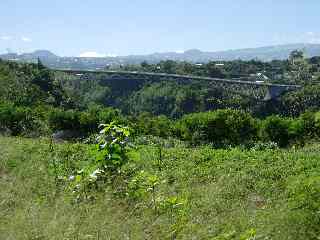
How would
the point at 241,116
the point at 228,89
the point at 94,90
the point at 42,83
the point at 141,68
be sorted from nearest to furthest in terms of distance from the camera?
the point at 241,116, the point at 42,83, the point at 228,89, the point at 94,90, the point at 141,68

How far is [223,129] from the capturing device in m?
26.6

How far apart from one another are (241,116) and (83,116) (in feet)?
31.0

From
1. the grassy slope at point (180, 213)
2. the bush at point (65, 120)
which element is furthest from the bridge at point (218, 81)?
the grassy slope at point (180, 213)

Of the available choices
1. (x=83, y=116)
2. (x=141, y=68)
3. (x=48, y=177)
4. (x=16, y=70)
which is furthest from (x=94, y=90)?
(x=48, y=177)

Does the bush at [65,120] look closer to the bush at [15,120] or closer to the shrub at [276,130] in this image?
→ the bush at [15,120]

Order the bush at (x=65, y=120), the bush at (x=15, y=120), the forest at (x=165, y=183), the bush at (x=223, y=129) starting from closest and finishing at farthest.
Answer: the forest at (x=165, y=183), the bush at (x=15, y=120), the bush at (x=223, y=129), the bush at (x=65, y=120)

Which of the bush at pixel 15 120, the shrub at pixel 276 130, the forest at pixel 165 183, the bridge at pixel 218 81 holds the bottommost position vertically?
the bridge at pixel 218 81

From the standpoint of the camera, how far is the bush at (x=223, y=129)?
2639 cm

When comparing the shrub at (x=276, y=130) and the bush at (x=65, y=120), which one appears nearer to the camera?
the shrub at (x=276, y=130)

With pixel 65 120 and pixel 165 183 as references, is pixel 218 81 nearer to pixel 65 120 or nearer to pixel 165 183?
pixel 65 120

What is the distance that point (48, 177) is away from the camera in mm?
7848

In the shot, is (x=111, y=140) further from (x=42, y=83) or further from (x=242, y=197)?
(x=42, y=83)

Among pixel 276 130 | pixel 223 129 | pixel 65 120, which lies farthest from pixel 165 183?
pixel 65 120

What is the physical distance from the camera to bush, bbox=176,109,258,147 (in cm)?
2639
